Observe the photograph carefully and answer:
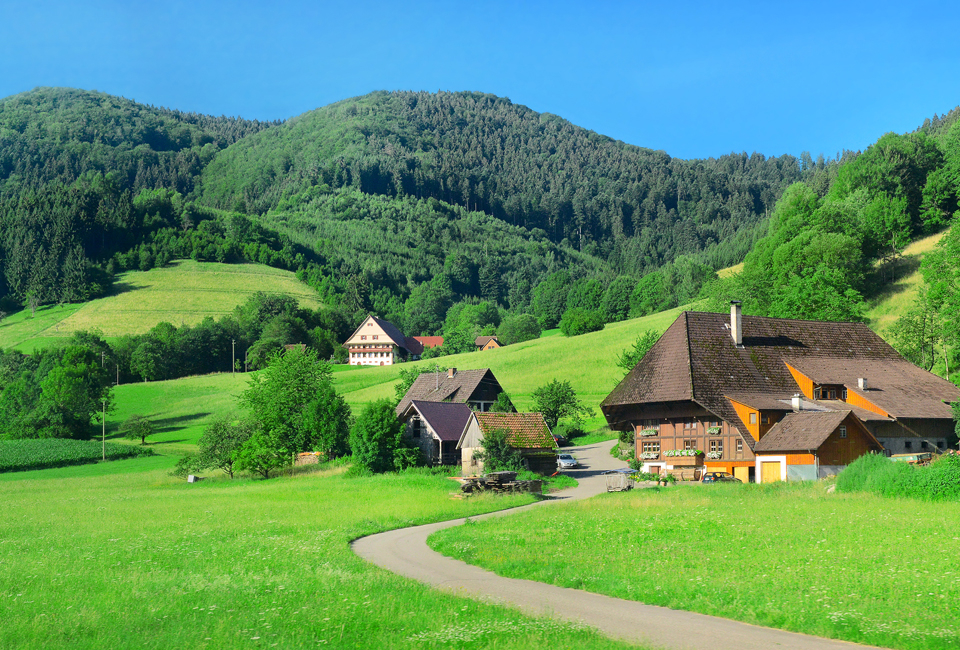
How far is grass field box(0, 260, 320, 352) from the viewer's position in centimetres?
14250

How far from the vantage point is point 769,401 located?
49969 millimetres

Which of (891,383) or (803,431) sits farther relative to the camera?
(891,383)

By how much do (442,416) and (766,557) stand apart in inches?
1798

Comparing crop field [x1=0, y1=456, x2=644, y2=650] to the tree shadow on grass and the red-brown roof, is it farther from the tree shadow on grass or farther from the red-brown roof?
the tree shadow on grass

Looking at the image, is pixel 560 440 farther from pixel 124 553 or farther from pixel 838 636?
pixel 838 636

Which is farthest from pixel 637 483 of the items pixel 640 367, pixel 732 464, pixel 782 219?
pixel 782 219

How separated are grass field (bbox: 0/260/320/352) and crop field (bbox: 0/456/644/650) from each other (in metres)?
116

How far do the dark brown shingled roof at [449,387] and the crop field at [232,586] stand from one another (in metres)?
39.0

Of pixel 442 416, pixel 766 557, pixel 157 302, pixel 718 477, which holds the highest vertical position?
pixel 157 302

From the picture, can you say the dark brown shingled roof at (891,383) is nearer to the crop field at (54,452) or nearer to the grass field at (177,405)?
the grass field at (177,405)

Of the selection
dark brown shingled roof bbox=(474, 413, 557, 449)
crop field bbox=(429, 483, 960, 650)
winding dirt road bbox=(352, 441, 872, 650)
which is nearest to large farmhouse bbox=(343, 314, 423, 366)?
dark brown shingled roof bbox=(474, 413, 557, 449)

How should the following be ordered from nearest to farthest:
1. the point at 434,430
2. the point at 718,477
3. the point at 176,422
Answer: the point at 718,477 < the point at 434,430 < the point at 176,422

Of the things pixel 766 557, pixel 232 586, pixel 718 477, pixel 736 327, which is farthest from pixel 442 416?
pixel 232 586

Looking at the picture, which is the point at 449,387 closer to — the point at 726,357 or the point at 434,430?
the point at 434,430
